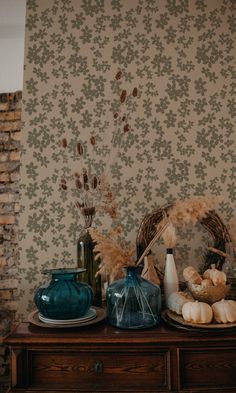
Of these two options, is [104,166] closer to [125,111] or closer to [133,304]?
[125,111]

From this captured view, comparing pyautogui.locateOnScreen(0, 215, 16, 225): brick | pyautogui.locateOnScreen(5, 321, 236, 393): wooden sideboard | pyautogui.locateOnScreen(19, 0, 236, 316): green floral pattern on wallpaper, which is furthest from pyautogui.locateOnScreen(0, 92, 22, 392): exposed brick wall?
pyautogui.locateOnScreen(5, 321, 236, 393): wooden sideboard

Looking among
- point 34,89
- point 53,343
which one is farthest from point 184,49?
point 53,343

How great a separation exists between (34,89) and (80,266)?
949mm

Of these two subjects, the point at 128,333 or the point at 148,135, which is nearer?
the point at 128,333

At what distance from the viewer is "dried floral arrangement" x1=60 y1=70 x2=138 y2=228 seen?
1.51 metres

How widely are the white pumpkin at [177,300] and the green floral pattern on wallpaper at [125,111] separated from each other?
14.3 inches

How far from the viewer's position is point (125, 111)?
159cm

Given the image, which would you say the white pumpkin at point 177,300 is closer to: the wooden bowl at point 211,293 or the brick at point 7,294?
the wooden bowl at point 211,293

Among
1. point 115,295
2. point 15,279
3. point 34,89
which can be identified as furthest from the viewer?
point 15,279

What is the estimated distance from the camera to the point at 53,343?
3.23 feet

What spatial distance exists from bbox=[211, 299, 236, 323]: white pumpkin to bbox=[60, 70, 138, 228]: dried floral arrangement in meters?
0.63

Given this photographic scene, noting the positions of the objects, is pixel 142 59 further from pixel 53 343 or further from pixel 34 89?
pixel 53 343

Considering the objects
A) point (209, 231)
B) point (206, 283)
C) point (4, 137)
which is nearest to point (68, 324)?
point (206, 283)

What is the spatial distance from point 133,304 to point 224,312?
0.30 metres
